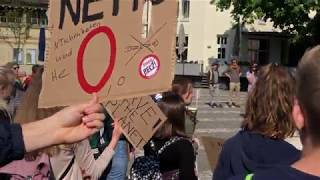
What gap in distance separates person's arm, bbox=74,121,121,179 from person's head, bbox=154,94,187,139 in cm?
37

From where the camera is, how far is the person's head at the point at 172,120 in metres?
4.29

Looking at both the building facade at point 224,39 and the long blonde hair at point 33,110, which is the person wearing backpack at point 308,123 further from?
the building facade at point 224,39

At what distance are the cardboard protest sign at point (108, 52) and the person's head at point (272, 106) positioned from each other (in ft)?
2.56

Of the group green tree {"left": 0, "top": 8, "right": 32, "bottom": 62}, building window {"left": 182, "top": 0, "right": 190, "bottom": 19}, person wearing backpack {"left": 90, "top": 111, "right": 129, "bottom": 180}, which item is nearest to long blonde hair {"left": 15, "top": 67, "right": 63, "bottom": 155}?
person wearing backpack {"left": 90, "top": 111, "right": 129, "bottom": 180}

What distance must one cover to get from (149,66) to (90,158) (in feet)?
5.09

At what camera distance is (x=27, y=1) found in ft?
176

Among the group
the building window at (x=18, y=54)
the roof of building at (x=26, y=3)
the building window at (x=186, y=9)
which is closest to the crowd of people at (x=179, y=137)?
the building window at (x=186, y=9)

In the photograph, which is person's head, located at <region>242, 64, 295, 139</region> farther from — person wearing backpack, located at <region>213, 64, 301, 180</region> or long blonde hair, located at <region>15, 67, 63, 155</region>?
long blonde hair, located at <region>15, 67, 63, 155</region>

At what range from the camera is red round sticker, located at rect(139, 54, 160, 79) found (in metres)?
2.45

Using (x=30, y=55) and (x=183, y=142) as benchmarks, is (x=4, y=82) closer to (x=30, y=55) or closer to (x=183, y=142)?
(x=183, y=142)

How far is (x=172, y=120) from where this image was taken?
4340 millimetres

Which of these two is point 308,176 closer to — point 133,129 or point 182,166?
point 133,129

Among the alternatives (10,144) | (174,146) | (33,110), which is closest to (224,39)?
(174,146)

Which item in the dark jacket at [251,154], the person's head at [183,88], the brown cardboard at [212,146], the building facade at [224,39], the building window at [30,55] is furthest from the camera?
the building window at [30,55]
